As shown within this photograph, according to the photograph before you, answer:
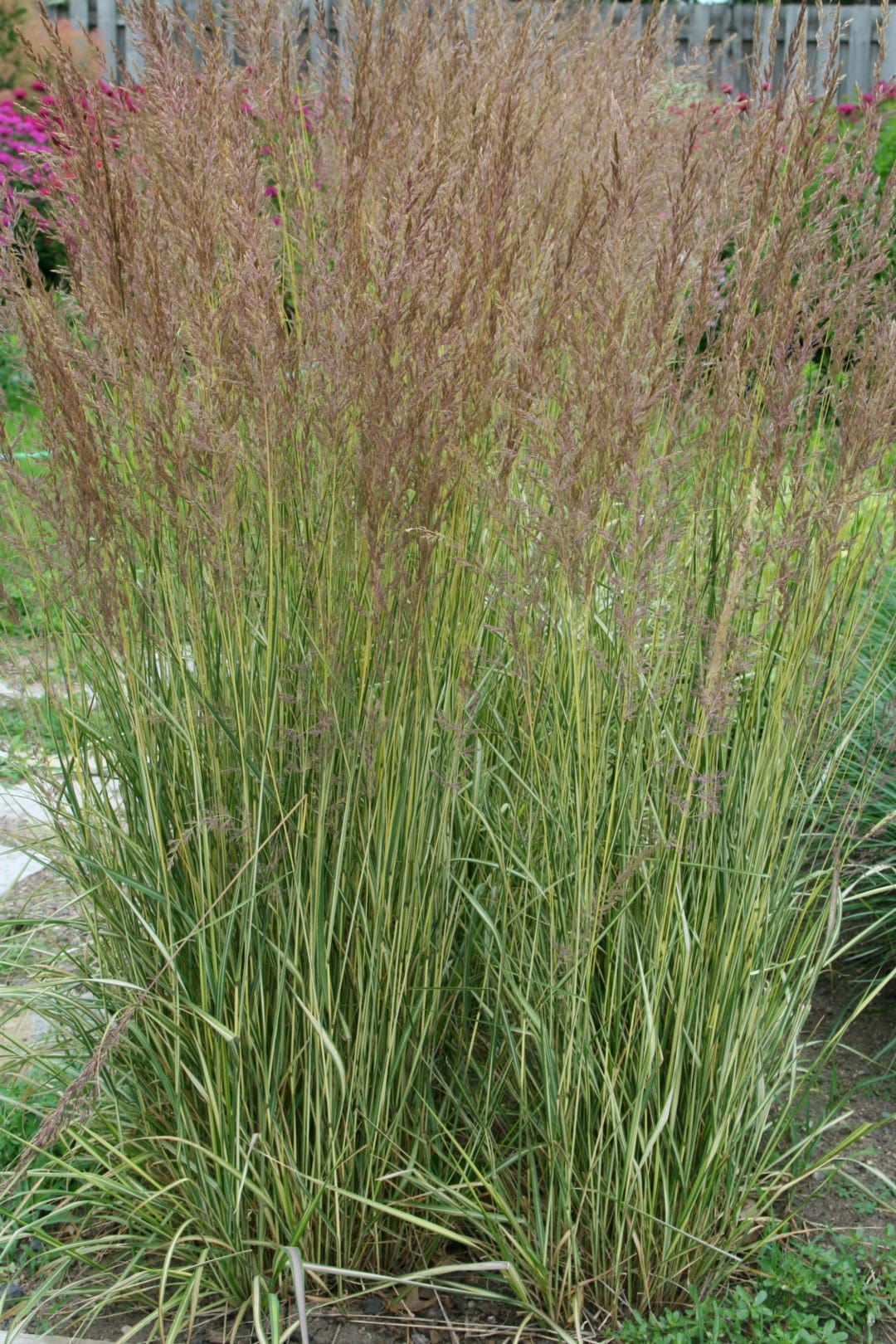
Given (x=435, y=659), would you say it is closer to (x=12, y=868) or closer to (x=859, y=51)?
(x=12, y=868)

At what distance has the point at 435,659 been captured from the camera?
6.66ft

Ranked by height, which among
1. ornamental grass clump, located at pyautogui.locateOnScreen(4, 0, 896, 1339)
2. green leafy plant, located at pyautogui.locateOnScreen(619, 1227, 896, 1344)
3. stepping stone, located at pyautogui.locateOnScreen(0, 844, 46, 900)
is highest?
ornamental grass clump, located at pyautogui.locateOnScreen(4, 0, 896, 1339)

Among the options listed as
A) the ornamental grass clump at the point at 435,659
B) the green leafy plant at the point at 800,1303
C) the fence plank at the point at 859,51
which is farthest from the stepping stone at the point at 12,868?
the fence plank at the point at 859,51

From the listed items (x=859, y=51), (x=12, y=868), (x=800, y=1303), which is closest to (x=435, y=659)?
(x=800, y=1303)

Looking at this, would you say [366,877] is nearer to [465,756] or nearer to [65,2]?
[465,756]

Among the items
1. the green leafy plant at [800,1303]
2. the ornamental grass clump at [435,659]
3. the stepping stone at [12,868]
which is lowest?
the stepping stone at [12,868]

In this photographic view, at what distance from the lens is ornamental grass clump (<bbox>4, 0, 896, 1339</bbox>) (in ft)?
5.87

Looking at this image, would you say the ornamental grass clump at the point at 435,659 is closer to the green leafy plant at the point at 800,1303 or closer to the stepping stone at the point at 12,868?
the green leafy plant at the point at 800,1303

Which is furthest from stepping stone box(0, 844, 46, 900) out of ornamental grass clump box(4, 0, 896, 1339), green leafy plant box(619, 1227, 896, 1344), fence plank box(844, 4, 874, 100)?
fence plank box(844, 4, 874, 100)

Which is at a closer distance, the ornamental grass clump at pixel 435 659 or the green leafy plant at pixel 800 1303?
the ornamental grass clump at pixel 435 659

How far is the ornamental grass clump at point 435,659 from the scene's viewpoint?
1.79 metres

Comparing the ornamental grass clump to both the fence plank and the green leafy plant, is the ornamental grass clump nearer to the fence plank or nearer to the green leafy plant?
the green leafy plant

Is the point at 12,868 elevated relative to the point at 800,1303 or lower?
lower

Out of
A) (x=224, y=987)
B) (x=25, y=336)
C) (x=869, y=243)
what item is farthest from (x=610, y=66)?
(x=224, y=987)
